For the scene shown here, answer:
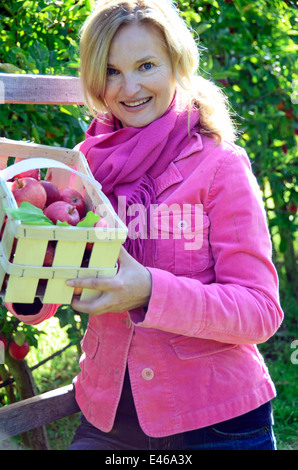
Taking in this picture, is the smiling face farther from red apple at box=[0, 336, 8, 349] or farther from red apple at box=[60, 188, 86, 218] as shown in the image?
red apple at box=[0, 336, 8, 349]

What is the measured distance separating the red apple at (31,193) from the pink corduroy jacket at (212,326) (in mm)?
316

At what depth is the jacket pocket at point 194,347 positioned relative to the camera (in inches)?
65.9

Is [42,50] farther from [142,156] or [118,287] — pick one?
[118,287]

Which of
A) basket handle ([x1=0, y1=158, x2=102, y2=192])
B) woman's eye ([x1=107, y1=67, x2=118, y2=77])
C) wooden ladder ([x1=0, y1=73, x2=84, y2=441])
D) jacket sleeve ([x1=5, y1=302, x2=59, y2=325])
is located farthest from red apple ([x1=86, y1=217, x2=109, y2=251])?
wooden ladder ([x1=0, y1=73, x2=84, y2=441])

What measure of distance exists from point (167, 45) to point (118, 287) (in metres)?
0.67

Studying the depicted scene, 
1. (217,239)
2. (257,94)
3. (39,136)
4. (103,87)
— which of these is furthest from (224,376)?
(257,94)

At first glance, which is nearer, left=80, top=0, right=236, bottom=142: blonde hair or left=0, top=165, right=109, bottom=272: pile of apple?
left=0, top=165, right=109, bottom=272: pile of apple

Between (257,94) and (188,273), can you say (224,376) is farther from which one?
(257,94)

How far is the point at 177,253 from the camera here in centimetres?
170

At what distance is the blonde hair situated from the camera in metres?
1.72

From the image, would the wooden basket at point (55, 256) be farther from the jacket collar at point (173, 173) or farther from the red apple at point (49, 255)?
the jacket collar at point (173, 173)
